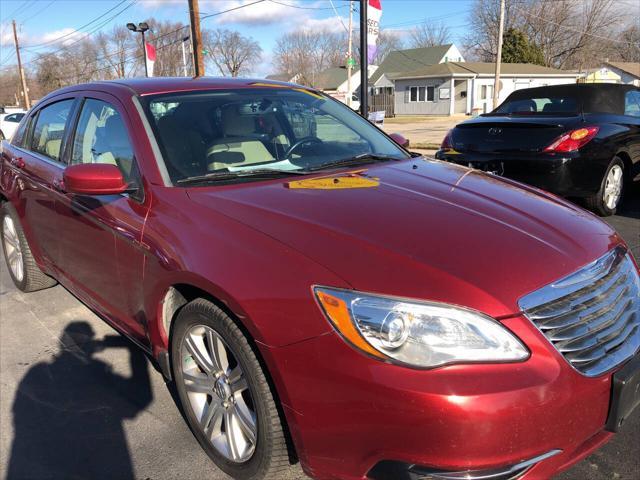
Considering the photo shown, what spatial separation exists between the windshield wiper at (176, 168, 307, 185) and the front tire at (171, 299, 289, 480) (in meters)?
0.65

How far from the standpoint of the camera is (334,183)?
8.66 ft

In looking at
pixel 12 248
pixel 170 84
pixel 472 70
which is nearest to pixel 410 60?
pixel 472 70

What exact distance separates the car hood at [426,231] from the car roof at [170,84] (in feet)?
3.21

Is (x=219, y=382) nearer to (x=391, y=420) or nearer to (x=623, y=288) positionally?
(x=391, y=420)

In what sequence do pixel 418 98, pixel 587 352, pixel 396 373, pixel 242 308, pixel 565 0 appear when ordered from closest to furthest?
pixel 396 373
pixel 587 352
pixel 242 308
pixel 418 98
pixel 565 0

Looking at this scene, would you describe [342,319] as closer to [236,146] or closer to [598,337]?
[598,337]

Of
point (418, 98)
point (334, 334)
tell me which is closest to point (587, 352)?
point (334, 334)

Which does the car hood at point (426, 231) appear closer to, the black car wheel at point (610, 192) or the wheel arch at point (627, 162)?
the black car wheel at point (610, 192)

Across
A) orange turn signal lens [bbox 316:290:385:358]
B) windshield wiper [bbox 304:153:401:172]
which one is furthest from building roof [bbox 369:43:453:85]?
orange turn signal lens [bbox 316:290:385:358]

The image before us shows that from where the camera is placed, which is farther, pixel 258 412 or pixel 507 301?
pixel 258 412

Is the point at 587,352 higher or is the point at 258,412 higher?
the point at 587,352

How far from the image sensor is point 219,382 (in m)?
2.30

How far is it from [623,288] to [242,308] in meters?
1.53

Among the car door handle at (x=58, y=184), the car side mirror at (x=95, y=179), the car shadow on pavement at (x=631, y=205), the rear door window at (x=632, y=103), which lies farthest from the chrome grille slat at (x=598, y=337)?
the rear door window at (x=632, y=103)
